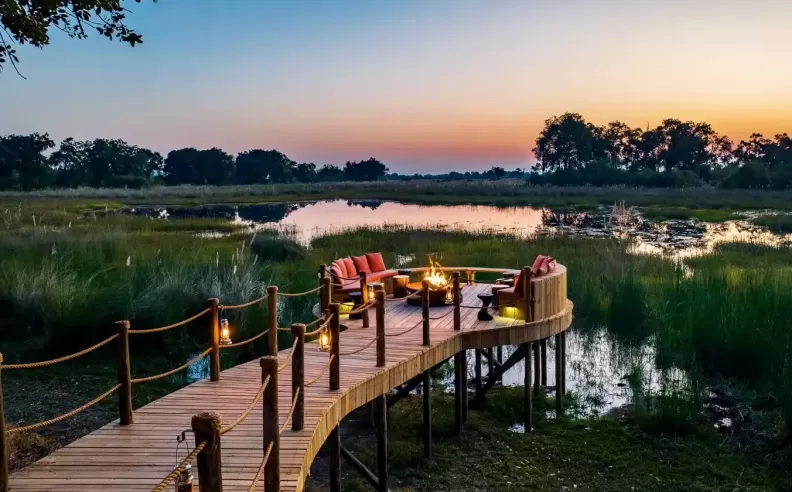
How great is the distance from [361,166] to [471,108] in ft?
281

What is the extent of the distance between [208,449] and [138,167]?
7959cm

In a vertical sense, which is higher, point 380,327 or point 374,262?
point 374,262

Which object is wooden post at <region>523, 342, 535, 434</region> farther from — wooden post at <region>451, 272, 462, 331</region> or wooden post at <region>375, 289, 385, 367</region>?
wooden post at <region>375, 289, 385, 367</region>

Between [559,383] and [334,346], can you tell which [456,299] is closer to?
[559,383]

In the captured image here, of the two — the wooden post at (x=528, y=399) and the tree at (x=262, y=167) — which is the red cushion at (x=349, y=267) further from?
the tree at (x=262, y=167)

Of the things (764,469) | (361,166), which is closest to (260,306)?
(764,469)

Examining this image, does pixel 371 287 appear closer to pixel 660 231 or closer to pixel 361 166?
pixel 660 231

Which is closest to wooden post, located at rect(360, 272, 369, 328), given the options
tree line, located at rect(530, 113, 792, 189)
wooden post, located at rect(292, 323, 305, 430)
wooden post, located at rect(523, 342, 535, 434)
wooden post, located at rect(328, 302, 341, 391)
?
wooden post, located at rect(523, 342, 535, 434)

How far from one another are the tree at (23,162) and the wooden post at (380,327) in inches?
2164

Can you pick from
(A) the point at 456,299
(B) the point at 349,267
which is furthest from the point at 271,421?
(B) the point at 349,267

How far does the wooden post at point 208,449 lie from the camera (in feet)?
9.72

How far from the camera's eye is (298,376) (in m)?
5.47

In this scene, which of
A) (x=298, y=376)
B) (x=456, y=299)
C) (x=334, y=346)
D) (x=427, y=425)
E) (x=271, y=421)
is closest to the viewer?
(x=271, y=421)

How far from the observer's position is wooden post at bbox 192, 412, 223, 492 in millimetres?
2963
